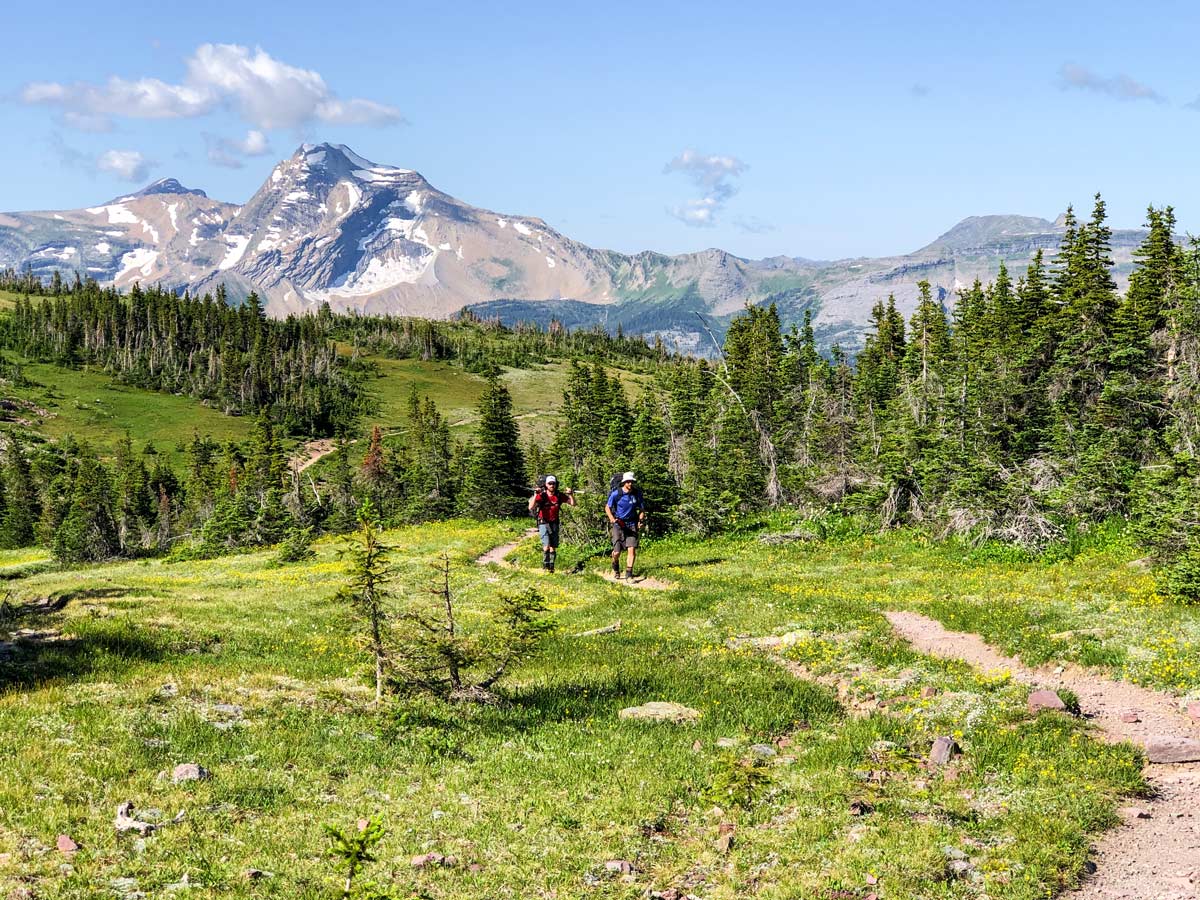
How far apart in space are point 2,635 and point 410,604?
9836mm

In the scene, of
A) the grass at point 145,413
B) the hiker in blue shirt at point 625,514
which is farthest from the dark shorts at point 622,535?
the grass at point 145,413

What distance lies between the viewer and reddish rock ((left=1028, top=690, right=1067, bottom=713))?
41.4ft

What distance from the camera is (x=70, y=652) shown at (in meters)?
16.0

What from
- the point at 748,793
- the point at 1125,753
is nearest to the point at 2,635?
the point at 748,793

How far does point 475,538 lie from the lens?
142ft

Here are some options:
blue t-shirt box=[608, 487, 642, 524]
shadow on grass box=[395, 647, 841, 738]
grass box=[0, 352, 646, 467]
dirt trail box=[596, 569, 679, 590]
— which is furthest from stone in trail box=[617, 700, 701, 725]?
grass box=[0, 352, 646, 467]

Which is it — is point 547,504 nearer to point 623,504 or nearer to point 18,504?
point 623,504

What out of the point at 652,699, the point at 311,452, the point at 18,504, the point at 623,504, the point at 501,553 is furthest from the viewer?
the point at 311,452

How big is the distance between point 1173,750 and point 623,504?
17.6 meters

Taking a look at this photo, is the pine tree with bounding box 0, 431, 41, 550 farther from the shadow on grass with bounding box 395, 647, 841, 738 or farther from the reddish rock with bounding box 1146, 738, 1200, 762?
the reddish rock with bounding box 1146, 738, 1200, 762

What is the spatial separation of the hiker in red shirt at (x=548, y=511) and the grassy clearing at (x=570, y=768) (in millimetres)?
8881

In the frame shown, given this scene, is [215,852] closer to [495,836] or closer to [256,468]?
[495,836]

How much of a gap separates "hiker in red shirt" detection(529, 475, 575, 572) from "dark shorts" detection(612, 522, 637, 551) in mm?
2239

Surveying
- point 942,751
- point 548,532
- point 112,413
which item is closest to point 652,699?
point 942,751
